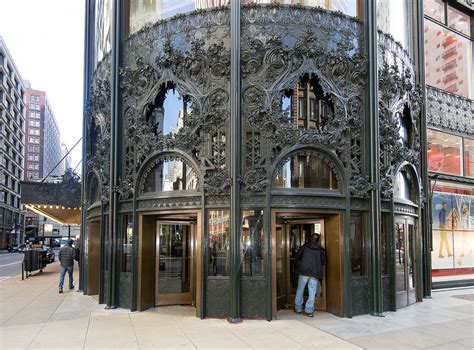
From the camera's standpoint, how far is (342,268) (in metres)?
10.4

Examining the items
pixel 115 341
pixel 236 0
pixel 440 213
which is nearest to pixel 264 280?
pixel 115 341

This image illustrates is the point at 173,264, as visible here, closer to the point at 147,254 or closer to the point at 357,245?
the point at 147,254

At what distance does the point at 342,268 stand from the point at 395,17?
7.34m

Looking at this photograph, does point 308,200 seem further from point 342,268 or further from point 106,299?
point 106,299

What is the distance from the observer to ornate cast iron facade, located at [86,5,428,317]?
1014cm

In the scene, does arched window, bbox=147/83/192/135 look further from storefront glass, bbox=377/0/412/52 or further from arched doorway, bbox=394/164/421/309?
arched doorway, bbox=394/164/421/309

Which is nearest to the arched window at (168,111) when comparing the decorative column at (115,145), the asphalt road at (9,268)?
the decorative column at (115,145)

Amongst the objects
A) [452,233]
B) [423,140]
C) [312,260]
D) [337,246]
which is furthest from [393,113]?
[452,233]

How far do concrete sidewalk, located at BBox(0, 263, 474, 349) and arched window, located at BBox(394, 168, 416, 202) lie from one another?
292 cm

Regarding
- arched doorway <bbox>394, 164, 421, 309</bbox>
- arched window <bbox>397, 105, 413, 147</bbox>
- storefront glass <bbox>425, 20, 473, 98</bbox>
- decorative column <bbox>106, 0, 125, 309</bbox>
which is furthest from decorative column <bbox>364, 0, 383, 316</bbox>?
decorative column <bbox>106, 0, 125, 309</bbox>

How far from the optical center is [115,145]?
11.6m

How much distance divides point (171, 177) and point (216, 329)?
3.76 metres

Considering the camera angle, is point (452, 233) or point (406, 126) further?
point (452, 233)

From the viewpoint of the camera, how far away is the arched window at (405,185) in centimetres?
1215
